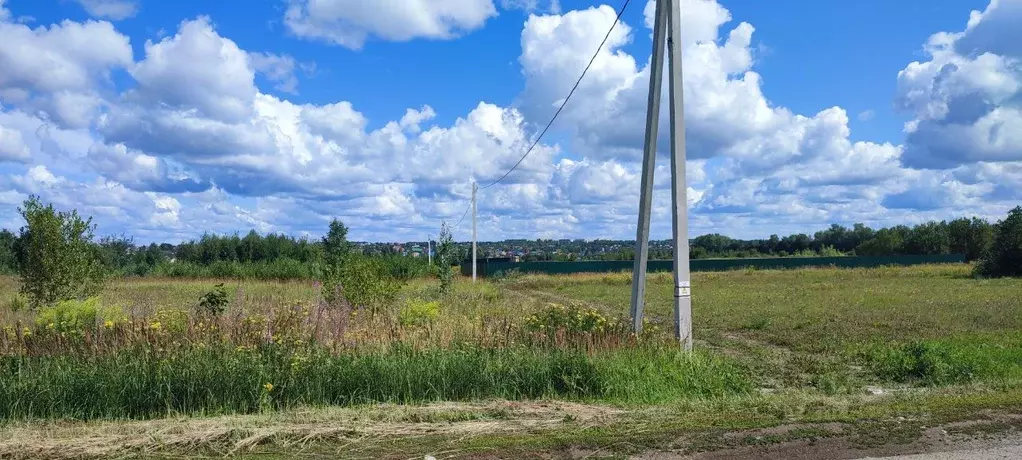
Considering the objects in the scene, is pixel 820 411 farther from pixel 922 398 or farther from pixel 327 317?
pixel 327 317

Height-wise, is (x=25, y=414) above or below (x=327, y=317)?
below

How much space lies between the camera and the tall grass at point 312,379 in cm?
824

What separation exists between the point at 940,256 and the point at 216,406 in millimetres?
79378

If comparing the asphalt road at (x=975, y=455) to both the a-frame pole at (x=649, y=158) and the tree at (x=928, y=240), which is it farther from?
the tree at (x=928, y=240)

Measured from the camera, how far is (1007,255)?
51.2 metres

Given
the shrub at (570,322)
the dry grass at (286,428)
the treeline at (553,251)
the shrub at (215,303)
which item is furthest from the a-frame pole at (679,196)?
the treeline at (553,251)

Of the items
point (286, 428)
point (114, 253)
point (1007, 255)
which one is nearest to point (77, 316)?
point (286, 428)

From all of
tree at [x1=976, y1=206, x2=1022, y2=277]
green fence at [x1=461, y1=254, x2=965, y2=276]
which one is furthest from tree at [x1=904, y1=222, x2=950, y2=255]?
tree at [x1=976, y1=206, x2=1022, y2=277]

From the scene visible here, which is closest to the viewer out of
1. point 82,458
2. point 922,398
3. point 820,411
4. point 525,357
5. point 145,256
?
point 82,458

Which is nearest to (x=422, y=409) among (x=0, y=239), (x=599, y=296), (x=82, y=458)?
(x=82, y=458)

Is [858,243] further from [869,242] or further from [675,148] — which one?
[675,148]

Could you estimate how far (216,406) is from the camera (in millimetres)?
8336

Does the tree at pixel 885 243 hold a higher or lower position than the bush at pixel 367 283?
higher

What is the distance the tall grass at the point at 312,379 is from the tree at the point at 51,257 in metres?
8.48
